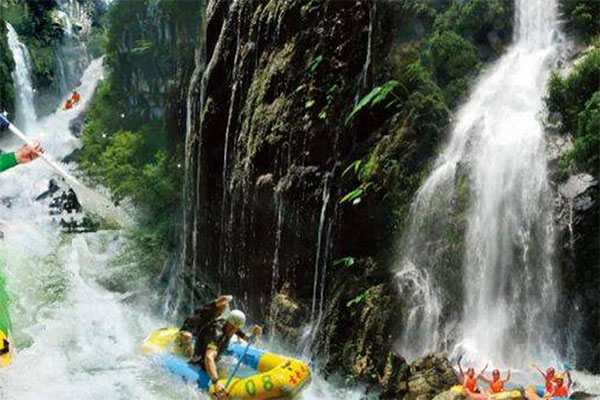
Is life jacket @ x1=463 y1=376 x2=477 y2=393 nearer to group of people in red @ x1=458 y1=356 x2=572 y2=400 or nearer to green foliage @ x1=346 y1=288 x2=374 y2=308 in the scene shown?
group of people in red @ x1=458 y1=356 x2=572 y2=400

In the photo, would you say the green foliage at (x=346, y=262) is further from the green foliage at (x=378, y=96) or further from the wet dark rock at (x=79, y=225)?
the wet dark rock at (x=79, y=225)

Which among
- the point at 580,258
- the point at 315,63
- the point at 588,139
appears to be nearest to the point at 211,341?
the point at 580,258

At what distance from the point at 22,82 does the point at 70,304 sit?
7.15 metres

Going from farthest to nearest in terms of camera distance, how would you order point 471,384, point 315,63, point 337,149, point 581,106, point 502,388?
point 315,63 → point 337,149 → point 581,106 → point 502,388 → point 471,384

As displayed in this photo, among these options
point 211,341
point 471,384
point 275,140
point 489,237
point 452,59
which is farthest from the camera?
point 275,140

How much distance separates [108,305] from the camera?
13.0m

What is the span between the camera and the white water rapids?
8414 millimetres

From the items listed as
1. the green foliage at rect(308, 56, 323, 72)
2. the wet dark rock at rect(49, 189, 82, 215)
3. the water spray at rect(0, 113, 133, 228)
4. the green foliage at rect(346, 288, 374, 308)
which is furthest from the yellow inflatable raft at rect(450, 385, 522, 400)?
the wet dark rock at rect(49, 189, 82, 215)

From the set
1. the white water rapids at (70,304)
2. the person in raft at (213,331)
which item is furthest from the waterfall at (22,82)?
the person in raft at (213,331)

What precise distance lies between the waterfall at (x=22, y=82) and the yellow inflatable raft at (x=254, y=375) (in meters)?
11.4

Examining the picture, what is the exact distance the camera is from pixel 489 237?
28.2 ft

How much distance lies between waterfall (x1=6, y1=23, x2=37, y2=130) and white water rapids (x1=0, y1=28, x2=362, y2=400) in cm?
13

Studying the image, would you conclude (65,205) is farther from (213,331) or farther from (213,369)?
(213,369)

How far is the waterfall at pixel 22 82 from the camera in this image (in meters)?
17.7
